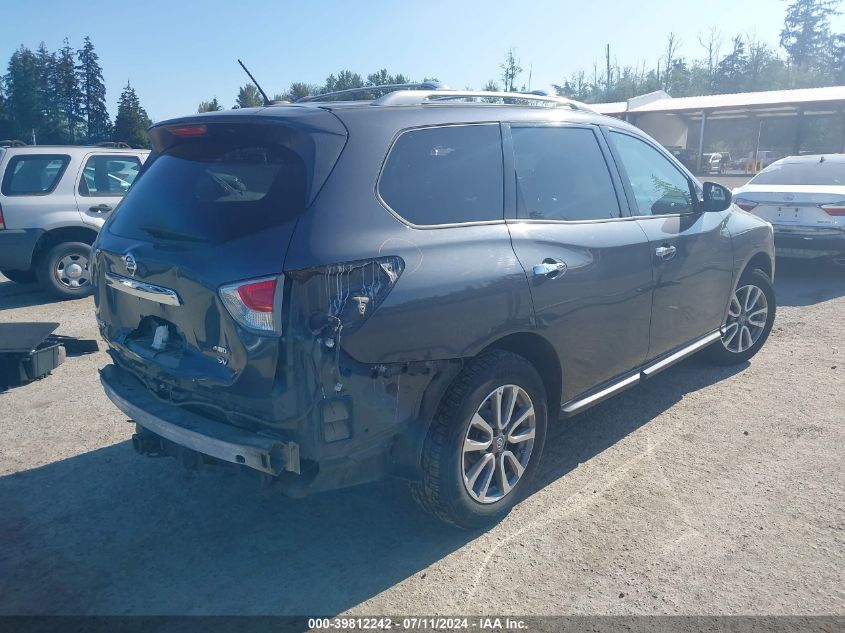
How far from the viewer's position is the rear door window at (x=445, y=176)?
3.05 meters

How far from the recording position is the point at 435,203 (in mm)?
3164

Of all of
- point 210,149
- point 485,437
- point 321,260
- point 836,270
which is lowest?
point 836,270

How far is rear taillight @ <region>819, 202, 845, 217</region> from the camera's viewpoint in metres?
8.62

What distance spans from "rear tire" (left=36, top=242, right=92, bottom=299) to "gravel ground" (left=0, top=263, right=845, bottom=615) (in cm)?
430

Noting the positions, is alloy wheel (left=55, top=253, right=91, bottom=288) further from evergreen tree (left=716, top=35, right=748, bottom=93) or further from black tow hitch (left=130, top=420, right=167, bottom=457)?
evergreen tree (left=716, top=35, right=748, bottom=93)

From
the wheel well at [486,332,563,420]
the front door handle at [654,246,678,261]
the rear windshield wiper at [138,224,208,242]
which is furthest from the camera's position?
the front door handle at [654,246,678,261]

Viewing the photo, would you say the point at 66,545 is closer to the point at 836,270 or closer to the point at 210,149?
the point at 210,149

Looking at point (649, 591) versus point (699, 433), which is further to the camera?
point (699, 433)

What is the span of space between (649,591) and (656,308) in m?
1.94

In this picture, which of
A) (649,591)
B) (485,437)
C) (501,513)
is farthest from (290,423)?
(649,591)

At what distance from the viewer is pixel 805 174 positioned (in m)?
9.69

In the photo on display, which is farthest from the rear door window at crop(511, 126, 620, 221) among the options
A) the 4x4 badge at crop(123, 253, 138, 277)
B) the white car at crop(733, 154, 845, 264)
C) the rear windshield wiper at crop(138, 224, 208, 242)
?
the white car at crop(733, 154, 845, 264)

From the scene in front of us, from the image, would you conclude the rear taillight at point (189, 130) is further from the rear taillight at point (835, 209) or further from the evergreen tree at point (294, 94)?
the rear taillight at point (835, 209)

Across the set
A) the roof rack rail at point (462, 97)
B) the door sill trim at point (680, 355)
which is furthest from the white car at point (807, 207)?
the roof rack rail at point (462, 97)
